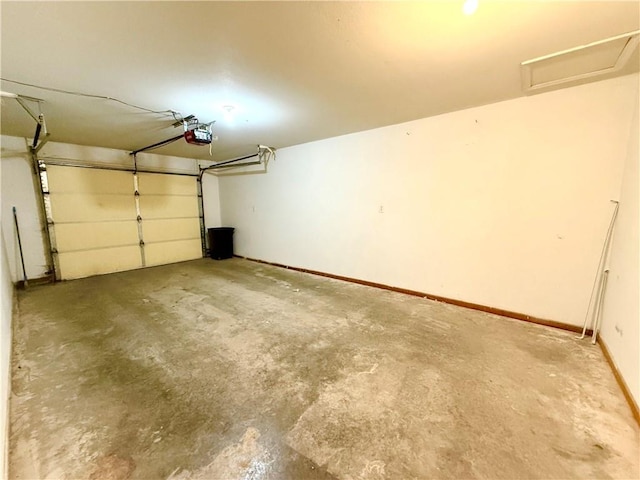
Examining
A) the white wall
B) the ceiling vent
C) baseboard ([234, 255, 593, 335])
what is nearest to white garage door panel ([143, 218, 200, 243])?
the white wall

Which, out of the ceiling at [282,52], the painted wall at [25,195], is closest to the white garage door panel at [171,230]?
the painted wall at [25,195]

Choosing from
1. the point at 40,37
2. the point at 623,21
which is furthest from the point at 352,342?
the point at 40,37

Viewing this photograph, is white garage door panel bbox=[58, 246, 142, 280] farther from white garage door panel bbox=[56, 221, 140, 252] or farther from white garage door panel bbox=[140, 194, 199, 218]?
white garage door panel bbox=[140, 194, 199, 218]

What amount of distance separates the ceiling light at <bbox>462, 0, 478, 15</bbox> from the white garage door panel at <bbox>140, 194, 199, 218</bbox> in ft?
20.1

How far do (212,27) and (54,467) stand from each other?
2552 mm

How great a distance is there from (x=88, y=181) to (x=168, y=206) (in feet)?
4.67

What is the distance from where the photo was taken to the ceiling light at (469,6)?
1352mm

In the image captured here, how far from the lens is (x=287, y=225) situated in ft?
17.1

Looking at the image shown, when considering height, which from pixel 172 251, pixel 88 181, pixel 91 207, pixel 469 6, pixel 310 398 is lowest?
pixel 310 398

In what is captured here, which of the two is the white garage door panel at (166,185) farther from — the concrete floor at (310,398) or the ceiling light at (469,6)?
the ceiling light at (469,6)

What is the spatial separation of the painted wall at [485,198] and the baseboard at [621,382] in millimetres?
396

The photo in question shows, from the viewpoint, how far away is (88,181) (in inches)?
186

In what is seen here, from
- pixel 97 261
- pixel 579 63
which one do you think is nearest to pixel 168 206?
pixel 97 261

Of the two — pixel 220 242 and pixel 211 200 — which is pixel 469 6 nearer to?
pixel 220 242
